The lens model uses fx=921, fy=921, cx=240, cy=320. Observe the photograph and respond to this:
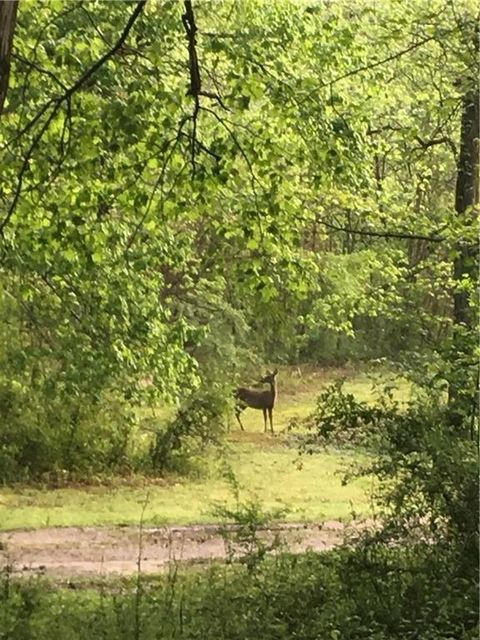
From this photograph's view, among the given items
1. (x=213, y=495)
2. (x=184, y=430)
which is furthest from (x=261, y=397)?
(x=213, y=495)

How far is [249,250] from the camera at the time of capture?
289 inches

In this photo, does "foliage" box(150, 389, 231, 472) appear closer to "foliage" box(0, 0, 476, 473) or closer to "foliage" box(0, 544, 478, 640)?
"foliage" box(0, 0, 476, 473)

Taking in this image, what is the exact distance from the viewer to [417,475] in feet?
17.0

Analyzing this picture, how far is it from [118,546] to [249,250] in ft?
11.7

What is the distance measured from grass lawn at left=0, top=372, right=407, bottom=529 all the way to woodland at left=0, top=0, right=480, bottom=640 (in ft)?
1.31

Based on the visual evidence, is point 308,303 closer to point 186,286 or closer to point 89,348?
point 186,286

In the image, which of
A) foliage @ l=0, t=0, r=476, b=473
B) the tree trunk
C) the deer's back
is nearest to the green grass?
foliage @ l=0, t=0, r=476, b=473

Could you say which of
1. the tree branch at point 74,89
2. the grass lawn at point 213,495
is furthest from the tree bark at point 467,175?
the tree branch at point 74,89

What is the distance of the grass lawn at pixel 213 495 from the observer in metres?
10.6

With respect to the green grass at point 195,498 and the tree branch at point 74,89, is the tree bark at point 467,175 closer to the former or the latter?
the green grass at point 195,498

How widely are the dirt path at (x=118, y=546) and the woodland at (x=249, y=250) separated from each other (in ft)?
1.72

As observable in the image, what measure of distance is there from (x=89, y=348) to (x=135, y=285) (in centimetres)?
69

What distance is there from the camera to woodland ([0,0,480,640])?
5.09 meters

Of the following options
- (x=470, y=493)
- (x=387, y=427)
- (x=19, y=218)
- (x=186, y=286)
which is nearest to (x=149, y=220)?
(x=19, y=218)
